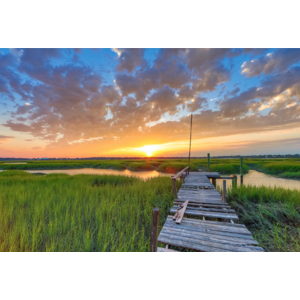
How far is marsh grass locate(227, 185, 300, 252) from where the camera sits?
3.38 metres

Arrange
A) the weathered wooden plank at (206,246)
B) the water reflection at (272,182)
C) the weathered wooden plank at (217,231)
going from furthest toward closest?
the water reflection at (272,182) → the weathered wooden plank at (217,231) → the weathered wooden plank at (206,246)

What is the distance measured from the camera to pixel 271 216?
459cm

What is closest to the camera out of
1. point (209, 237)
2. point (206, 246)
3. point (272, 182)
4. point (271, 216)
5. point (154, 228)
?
point (206, 246)

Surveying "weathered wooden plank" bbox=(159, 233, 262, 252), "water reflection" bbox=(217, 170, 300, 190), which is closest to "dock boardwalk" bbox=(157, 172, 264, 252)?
"weathered wooden plank" bbox=(159, 233, 262, 252)

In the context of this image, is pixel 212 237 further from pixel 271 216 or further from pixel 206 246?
pixel 271 216

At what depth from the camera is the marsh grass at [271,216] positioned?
338 cm

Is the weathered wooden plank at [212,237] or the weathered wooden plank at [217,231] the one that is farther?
the weathered wooden plank at [217,231]

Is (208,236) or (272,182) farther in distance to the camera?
(272,182)

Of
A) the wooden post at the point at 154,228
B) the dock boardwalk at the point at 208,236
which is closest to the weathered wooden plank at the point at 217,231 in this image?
the dock boardwalk at the point at 208,236

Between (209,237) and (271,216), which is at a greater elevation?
(209,237)

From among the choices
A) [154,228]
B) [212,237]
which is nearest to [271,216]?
[212,237]

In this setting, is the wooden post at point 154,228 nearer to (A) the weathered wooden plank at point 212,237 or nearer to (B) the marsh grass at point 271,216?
(A) the weathered wooden plank at point 212,237

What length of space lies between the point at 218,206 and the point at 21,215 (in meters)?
6.41

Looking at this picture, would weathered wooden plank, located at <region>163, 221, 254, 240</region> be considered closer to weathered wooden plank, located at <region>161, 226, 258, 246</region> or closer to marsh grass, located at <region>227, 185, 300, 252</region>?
Answer: weathered wooden plank, located at <region>161, 226, 258, 246</region>
